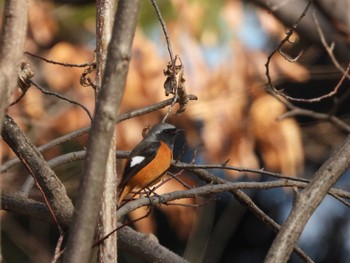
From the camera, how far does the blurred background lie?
20.6 feet

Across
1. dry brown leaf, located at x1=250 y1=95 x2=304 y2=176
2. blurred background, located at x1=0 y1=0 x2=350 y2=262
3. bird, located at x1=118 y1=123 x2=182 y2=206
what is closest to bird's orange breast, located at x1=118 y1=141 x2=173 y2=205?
bird, located at x1=118 y1=123 x2=182 y2=206

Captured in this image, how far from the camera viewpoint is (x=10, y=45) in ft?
5.61

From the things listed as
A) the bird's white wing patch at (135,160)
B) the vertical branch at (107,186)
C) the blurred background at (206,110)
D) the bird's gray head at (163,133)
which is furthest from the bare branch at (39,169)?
the blurred background at (206,110)

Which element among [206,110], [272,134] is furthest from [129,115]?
[272,134]

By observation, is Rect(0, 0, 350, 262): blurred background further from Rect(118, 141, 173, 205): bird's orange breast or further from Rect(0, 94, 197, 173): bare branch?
Rect(0, 94, 197, 173): bare branch

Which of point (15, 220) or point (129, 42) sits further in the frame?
point (15, 220)

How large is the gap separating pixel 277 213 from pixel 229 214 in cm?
61

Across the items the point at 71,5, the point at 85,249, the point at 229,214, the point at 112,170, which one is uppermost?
the point at 71,5

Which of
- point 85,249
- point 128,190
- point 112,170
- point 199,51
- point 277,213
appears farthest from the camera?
point 277,213

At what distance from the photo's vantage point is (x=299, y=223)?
2.23 meters

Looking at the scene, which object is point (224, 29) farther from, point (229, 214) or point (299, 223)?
point (299, 223)

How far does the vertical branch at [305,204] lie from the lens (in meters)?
2.16

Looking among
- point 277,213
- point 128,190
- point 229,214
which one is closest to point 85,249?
point 128,190

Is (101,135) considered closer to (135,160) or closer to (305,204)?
(305,204)
